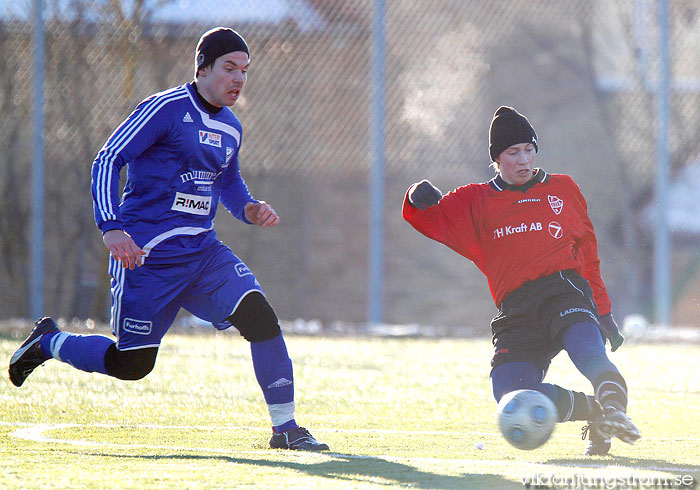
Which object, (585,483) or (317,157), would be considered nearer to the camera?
(585,483)

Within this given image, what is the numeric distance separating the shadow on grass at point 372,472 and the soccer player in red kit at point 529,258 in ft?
2.33

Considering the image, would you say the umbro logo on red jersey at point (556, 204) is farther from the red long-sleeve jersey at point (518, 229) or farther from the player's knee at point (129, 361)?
the player's knee at point (129, 361)

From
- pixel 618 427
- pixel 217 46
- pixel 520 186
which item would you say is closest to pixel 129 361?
pixel 217 46

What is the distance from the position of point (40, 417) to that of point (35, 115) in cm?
616

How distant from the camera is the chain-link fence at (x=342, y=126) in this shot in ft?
36.1

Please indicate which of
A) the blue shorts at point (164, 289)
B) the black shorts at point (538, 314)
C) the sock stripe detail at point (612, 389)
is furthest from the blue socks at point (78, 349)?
the sock stripe detail at point (612, 389)

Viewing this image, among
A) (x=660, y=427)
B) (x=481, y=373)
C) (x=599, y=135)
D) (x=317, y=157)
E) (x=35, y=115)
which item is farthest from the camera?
(x=599, y=135)

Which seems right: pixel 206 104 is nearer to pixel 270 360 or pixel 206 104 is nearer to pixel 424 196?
pixel 424 196

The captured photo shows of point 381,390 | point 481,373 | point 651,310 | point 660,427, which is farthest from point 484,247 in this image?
point 651,310

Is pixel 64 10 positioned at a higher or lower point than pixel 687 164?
higher

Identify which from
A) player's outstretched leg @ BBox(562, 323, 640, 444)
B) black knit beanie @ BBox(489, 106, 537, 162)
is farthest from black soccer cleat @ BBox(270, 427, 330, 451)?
black knit beanie @ BBox(489, 106, 537, 162)

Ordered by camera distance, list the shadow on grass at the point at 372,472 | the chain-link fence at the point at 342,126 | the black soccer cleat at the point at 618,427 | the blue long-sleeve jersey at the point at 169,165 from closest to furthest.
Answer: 1. the shadow on grass at the point at 372,472
2. the black soccer cleat at the point at 618,427
3. the blue long-sleeve jersey at the point at 169,165
4. the chain-link fence at the point at 342,126

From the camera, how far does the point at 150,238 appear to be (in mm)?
4406

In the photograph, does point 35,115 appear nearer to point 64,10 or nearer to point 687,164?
point 64,10
